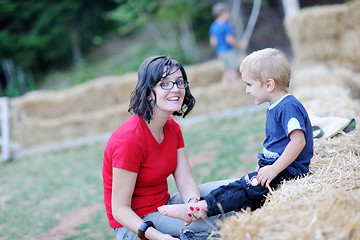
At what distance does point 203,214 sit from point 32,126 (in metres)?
6.54

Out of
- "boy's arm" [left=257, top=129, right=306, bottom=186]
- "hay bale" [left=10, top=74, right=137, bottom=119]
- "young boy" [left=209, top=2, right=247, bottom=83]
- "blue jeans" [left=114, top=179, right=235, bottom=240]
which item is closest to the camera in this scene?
"boy's arm" [left=257, top=129, right=306, bottom=186]

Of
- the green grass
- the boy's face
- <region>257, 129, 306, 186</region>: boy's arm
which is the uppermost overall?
the boy's face

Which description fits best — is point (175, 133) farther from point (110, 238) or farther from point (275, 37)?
point (275, 37)

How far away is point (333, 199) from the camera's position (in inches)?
53.4

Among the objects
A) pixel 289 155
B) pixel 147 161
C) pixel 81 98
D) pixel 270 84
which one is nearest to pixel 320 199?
pixel 289 155

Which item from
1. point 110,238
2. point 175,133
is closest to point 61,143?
point 110,238

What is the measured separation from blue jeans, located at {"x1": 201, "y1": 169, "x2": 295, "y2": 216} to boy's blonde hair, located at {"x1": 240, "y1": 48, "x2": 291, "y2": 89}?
1.69ft

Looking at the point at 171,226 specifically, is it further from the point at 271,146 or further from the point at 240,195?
the point at 271,146

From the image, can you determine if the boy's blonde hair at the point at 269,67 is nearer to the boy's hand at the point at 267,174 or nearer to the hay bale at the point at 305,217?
the boy's hand at the point at 267,174

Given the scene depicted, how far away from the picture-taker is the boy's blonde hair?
6.35 feet

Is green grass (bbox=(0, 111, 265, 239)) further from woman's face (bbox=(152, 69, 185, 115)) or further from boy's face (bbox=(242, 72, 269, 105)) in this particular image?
boy's face (bbox=(242, 72, 269, 105))

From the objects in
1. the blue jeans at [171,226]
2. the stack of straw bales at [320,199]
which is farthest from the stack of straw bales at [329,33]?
the blue jeans at [171,226]

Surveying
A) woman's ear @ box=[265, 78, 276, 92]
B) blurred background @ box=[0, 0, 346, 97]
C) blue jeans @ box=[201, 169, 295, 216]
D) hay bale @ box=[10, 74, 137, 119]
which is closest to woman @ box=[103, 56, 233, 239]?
blue jeans @ box=[201, 169, 295, 216]

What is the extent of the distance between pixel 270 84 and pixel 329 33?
667cm
